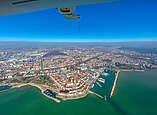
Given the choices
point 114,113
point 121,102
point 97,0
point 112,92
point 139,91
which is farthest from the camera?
point 139,91

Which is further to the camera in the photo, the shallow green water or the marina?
the marina

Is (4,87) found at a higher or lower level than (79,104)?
higher

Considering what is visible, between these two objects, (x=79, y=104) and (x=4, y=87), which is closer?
(x=79, y=104)

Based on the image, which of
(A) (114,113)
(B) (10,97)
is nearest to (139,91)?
(A) (114,113)

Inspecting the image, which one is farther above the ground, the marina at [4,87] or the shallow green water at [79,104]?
the marina at [4,87]

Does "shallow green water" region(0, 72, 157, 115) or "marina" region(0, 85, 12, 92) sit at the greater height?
"marina" region(0, 85, 12, 92)

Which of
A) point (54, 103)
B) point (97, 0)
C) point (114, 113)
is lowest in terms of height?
point (114, 113)

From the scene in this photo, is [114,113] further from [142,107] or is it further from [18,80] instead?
[18,80]

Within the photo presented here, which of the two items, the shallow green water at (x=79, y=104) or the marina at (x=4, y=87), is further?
the marina at (x=4, y=87)
